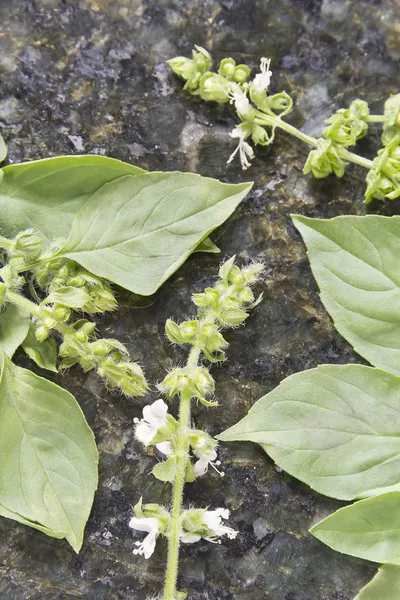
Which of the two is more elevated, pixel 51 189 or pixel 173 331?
pixel 51 189

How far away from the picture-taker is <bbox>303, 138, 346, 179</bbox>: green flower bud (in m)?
1.54

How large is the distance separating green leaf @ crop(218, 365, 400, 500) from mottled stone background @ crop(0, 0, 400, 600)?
0.24 feet

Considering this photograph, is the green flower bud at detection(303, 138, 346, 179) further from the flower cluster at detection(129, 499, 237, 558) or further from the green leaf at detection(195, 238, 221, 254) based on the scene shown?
the flower cluster at detection(129, 499, 237, 558)

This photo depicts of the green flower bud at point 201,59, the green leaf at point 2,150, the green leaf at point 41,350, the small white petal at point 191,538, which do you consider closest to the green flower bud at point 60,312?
the green leaf at point 41,350

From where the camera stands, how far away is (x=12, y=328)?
4.87ft

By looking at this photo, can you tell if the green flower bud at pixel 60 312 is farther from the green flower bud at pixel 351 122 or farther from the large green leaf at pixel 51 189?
the green flower bud at pixel 351 122

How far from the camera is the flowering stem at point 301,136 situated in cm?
156

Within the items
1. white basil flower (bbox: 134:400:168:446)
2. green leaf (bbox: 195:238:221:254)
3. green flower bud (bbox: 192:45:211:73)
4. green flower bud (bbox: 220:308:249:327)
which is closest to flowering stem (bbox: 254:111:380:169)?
green flower bud (bbox: 192:45:211:73)

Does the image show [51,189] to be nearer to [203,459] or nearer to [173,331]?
[173,331]

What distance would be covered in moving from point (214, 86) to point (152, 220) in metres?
0.29

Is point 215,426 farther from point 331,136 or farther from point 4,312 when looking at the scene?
point 331,136

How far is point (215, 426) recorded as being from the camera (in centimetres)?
153

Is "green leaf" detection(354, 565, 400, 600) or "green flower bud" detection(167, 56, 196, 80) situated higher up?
"green flower bud" detection(167, 56, 196, 80)

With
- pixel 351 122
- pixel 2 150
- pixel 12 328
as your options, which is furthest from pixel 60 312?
pixel 351 122
